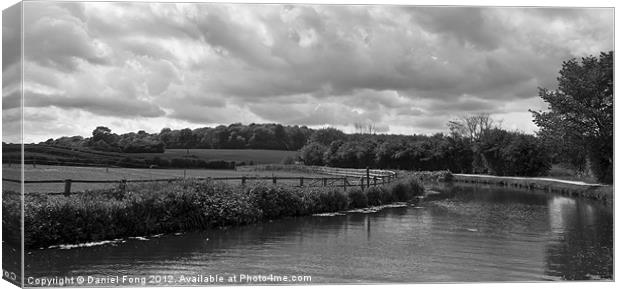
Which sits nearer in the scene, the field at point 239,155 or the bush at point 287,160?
the field at point 239,155

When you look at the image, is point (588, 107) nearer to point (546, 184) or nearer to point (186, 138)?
point (186, 138)

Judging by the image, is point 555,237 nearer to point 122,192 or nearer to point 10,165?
point 122,192

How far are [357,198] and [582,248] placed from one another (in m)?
11.0

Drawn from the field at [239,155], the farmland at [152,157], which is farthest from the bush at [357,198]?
the farmland at [152,157]

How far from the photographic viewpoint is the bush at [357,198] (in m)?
21.8

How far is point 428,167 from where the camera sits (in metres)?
51.5

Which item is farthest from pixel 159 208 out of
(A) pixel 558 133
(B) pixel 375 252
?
(A) pixel 558 133

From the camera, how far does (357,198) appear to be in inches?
869

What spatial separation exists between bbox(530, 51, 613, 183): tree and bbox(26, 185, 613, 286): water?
1612 millimetres

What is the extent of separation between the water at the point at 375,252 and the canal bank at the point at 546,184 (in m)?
0.61

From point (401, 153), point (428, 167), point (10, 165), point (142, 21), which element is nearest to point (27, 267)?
point (10, 165)

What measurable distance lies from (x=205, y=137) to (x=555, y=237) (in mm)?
8830

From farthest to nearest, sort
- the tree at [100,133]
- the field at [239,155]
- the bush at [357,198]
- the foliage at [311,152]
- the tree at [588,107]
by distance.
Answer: the bush at [357,198] < the foliage at [311,152] < the field at [239,155] < the tree at [100,133] < the tree at [588,107]

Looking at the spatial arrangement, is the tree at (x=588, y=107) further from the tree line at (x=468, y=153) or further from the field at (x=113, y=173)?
the tree line at (x=468, y=153)
